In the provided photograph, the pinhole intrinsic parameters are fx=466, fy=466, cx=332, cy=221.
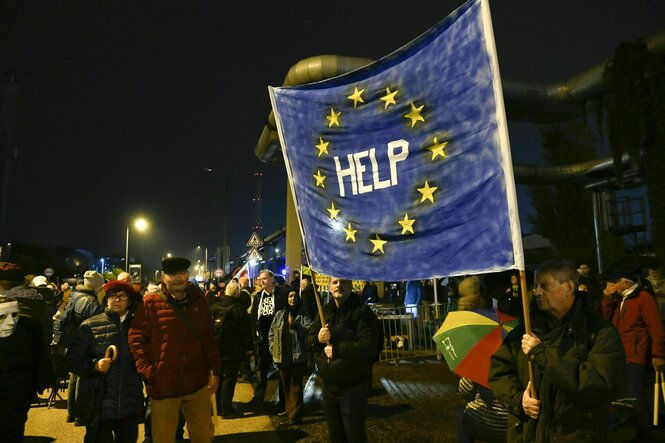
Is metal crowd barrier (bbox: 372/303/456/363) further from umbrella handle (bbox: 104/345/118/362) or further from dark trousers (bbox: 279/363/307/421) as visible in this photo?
umbrella handle (bbox: 104/345/118/362)

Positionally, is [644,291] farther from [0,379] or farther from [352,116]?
[0,379]

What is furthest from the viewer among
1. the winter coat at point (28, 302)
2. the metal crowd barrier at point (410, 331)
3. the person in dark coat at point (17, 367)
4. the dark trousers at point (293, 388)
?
the metal crowd barrier at point (410, 331)

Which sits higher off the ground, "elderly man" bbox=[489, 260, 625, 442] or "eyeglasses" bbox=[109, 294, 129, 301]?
"eyeglasses" bbox=[109, 294, 129, 301]

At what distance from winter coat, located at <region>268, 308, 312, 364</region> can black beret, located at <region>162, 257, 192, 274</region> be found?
122 inches

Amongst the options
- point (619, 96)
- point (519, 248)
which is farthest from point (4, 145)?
point (519, 248)

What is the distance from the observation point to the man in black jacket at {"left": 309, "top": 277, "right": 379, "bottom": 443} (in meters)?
4.21

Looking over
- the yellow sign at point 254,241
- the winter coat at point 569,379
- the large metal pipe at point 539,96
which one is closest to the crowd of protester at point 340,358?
the winter coat at point 569,379

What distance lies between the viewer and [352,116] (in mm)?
4094

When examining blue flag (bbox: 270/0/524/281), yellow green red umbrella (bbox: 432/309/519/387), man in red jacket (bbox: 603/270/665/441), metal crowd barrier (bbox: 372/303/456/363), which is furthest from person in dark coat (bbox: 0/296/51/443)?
metal crowd barrier (bbox: 372/303/456/363)

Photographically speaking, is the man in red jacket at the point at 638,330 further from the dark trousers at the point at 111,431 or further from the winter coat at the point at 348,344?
the dark trousers at the point at 111,431

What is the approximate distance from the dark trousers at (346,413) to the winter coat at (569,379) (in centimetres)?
171

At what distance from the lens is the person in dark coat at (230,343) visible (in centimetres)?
736

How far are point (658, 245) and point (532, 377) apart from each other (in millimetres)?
14988

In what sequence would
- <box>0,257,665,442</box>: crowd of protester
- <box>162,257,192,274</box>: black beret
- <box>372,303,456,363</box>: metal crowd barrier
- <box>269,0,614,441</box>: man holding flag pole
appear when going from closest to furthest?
<box>0,257,665,442</box>: crowd of protester
<box>269,0,614,441</box>: man holding flag pole
<box>162,257,192,274</box>: black beret
<box>372,303,456,363</box>: metal crowd barrier
